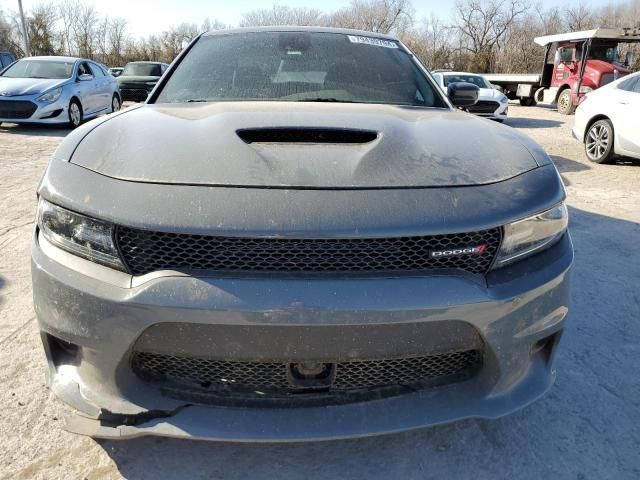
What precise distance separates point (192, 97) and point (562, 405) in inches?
87.7

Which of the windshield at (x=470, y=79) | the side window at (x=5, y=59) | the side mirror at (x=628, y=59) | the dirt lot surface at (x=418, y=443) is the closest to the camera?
the dirt lot surface at (x=418, y=443)

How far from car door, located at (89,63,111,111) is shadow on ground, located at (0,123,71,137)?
4.02 feet

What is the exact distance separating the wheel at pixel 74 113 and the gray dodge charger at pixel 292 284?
391 inches

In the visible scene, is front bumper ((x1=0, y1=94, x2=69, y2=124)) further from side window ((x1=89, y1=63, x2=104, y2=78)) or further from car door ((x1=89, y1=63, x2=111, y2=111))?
side window ((x1=89, y1=63, x2=104, y2=78))

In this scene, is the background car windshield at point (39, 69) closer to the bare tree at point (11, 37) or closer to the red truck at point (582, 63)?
the red truck at point (582, 63)

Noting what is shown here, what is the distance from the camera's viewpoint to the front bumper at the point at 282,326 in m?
1.38

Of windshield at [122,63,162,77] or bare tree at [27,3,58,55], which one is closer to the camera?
windshield at [122,63,162,77]

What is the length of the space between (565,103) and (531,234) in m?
18.2

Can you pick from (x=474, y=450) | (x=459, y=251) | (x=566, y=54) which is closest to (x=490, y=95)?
(x=566, y=54)

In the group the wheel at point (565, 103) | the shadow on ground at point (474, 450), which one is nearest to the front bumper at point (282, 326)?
the shadow on ground at point (474, 450)

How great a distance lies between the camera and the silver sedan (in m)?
9.70

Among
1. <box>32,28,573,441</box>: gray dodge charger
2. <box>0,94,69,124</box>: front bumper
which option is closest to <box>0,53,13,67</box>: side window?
<box>0,94,69,124</box>: front bumper

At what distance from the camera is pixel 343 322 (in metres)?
1.38

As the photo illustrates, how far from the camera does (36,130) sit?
1045cm
